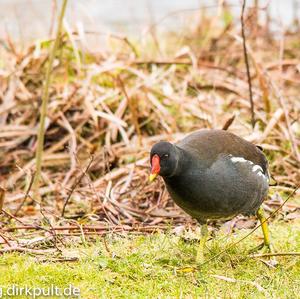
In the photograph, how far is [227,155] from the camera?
412 centimetres

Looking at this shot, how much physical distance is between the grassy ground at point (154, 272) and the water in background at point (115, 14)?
4219 millimetres

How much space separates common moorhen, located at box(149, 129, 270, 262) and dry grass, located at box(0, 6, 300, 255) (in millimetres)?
936

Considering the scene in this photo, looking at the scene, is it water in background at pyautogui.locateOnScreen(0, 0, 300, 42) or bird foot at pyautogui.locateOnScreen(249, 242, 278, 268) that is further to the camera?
water in background at pyautogui.locateOnScreen(0, 0, 300, 42)

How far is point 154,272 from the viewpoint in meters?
3.84

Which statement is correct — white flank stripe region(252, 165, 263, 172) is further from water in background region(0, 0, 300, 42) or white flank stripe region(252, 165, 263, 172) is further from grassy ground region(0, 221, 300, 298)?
water in background region(0, 0, 300, 42)

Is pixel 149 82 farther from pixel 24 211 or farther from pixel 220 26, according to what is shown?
pixel 220 26

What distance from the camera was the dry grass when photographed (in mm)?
5336

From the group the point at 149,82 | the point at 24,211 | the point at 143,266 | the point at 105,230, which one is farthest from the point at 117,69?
the point at 143,266

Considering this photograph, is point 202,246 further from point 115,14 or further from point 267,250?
point 115,14

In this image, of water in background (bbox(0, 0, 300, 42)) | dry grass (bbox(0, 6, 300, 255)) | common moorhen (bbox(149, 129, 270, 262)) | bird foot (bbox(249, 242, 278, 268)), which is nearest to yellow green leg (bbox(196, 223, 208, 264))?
common moorhen (bbox(149, 129, 270, 262))

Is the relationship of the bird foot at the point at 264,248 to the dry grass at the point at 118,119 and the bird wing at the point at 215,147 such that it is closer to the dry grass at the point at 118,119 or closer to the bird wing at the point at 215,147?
the bird wing at the point at 215,147

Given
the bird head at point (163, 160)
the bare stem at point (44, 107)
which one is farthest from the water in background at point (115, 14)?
the bird head at point (163, 160)

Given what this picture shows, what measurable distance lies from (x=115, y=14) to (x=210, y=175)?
721 centimetres

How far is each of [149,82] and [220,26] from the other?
9.52 feet
